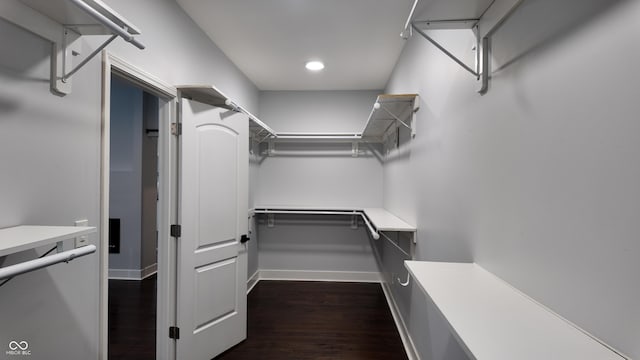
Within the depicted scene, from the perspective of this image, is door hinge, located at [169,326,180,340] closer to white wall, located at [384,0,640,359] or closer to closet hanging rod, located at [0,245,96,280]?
closet hanging rod, located at [0,245,96,280]

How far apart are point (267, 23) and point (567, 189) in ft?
7.29

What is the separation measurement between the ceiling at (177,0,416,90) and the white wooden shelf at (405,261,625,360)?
1.88 m

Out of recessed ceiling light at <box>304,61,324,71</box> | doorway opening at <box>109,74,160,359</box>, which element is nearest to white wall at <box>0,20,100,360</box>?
recessed ceiling light at <box>304,61,324,71</box>

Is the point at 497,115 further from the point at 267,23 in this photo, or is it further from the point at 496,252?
the point at 267,23

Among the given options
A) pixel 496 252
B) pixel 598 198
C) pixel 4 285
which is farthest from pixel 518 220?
pixel 4 285

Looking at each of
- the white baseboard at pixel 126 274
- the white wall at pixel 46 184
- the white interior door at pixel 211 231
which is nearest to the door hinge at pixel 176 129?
the white interior door at pixel 211 231

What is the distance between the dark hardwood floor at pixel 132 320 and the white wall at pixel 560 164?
266 centimetres

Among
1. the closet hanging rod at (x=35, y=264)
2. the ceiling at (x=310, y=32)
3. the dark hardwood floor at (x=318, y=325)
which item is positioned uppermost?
the ceiling at (x=310, y=32)

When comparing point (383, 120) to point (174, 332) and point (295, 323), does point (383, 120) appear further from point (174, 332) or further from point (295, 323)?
point (174, 332)

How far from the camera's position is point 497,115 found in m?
1.00

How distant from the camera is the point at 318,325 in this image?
8.24 ft

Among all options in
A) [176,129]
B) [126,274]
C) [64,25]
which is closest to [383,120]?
[176,129]

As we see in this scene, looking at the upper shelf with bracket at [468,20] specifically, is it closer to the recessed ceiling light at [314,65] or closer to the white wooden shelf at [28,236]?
the white wooden shelf at [28,236]

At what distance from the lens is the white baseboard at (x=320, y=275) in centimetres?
362
